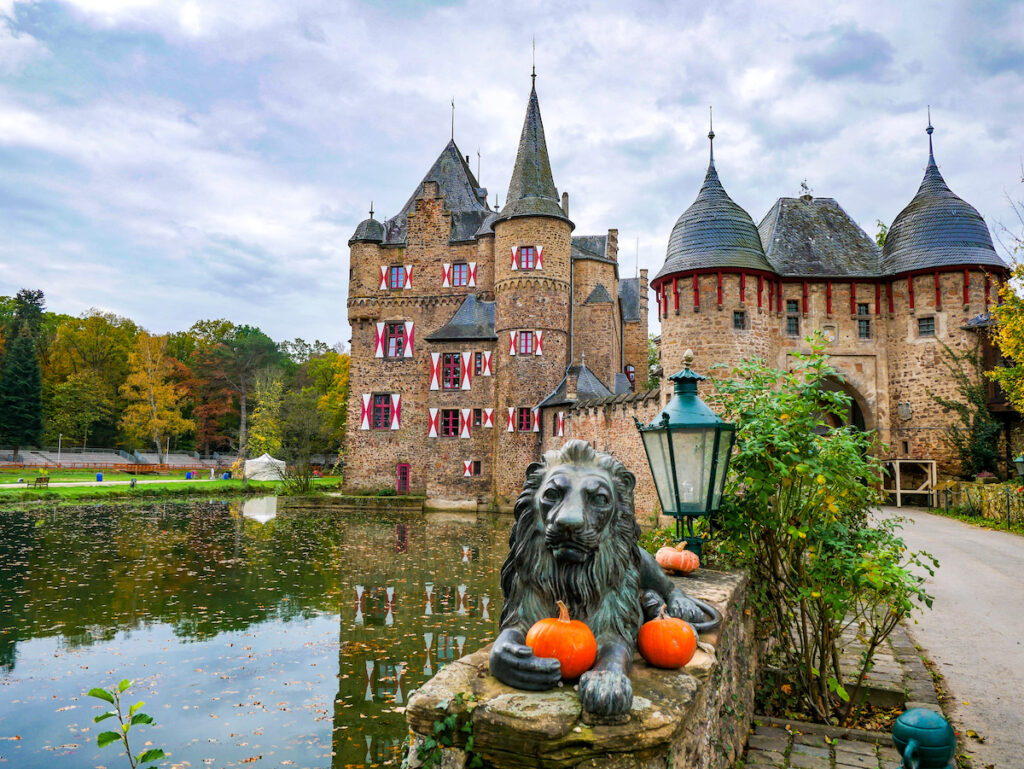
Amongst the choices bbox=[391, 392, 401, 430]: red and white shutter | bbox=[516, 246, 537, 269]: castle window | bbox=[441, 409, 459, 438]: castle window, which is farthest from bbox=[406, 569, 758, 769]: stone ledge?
bbox=[391, 392, 401, 430]: red and white shutter

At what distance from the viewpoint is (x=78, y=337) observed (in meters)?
46.5

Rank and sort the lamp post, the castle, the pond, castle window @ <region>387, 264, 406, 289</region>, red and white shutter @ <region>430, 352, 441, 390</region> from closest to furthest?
1. the lamp post
2. the pond
3. the castle
4. red and white shutter @ <region>430, 352, 441, 390</region>
5. castle window @ <region>387, 264, 406, 289</region>

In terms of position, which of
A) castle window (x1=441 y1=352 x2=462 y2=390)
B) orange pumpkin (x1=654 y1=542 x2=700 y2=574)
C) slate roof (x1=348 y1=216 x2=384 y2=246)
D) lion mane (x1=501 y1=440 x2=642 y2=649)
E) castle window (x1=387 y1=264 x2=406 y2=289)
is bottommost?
orange pumpkin (x1=654 y1=542 x2=700 y2=574)

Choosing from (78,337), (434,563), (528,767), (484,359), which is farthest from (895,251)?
(78,337)

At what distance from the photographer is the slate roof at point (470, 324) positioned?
92.4 ft

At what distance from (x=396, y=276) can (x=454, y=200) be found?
499cm

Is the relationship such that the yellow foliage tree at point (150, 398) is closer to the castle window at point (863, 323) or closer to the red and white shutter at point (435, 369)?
the red and white shutter at point (435, 369)

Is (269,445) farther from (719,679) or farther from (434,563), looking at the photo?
(719,679)

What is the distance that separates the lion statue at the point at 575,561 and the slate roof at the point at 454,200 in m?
28.3

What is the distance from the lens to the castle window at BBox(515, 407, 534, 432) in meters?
26.8

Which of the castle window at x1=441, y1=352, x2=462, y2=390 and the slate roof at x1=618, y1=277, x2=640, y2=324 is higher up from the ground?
the slate roof at x1=618, y1=277, x2=640, y2=324

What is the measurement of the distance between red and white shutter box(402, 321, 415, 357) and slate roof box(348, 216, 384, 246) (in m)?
4.29

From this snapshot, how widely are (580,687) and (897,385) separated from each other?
2311cm

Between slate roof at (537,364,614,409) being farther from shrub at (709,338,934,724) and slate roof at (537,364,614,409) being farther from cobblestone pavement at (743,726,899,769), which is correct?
cobblestone pavement at (743,726,899,769)
